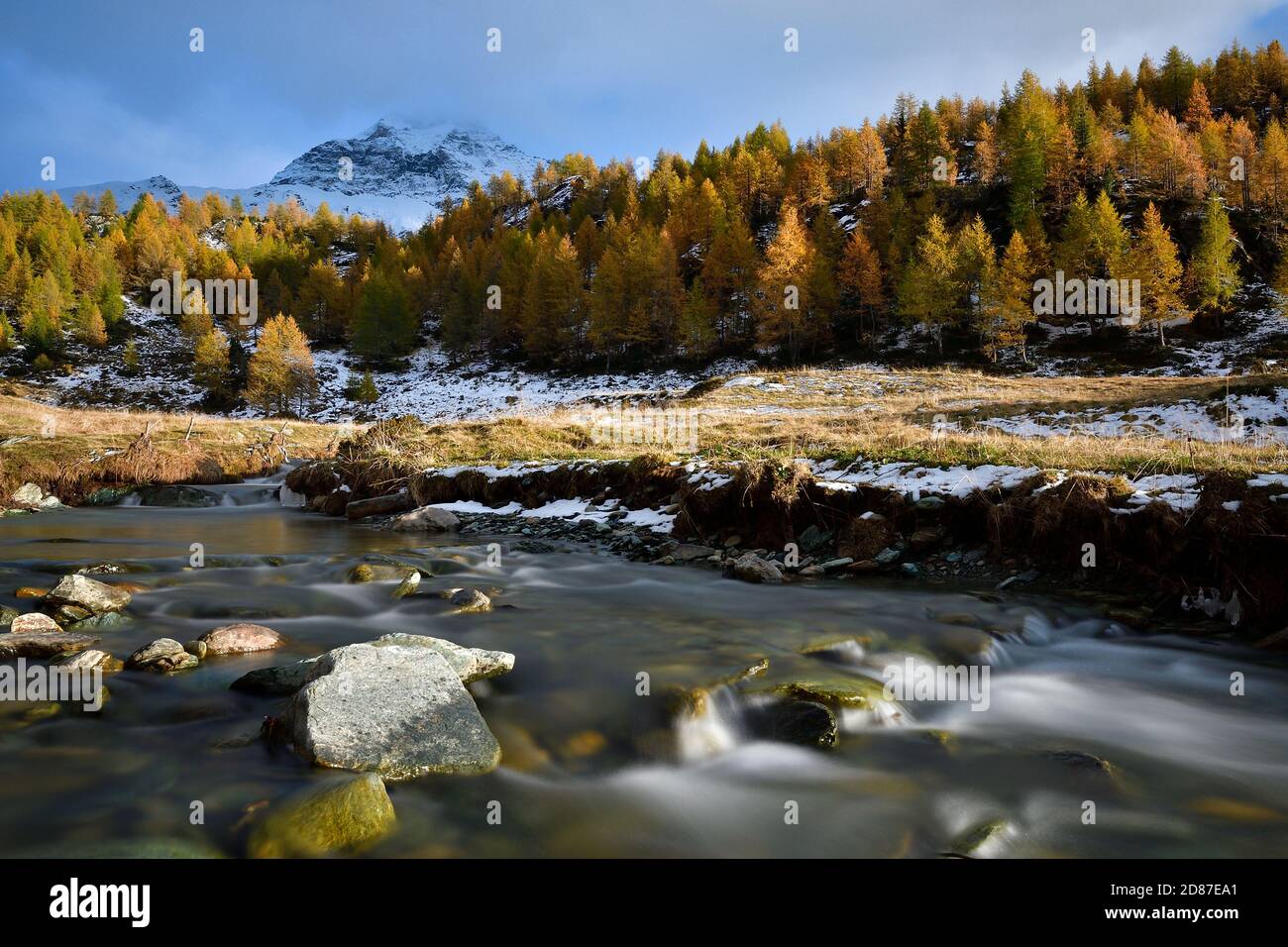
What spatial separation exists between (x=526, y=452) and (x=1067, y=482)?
42.1ft

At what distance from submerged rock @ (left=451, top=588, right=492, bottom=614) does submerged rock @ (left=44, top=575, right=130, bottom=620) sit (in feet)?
10.9

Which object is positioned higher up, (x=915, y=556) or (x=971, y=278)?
(x=971, y=278)

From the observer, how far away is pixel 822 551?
877 cm

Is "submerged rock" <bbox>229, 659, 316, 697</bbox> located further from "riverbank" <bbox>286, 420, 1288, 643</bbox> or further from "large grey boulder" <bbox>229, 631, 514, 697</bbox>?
"riverbank" <bbox>286, 420, 1288, 643</bbox>

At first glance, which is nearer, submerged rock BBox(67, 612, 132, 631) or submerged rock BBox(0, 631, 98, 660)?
submerged rock BBox(0, 631, 98, 660)

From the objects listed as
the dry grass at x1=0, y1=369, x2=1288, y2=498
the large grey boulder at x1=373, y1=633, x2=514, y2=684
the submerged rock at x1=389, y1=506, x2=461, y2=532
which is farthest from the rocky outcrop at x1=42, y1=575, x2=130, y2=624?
the dry grass at x1=0, y1=369, x2=1288, y2=498

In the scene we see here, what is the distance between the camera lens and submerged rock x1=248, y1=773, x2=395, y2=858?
288cm

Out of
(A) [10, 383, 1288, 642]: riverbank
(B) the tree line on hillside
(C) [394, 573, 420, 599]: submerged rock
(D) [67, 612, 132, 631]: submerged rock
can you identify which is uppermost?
(B) the tree line on hillside

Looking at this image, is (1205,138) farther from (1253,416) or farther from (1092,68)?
(1253,416)

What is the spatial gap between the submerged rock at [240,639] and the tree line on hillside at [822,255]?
48.1 m

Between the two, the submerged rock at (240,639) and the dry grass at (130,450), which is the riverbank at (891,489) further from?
the submerged rock at (240,639)

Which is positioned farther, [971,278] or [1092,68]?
[1092,68]

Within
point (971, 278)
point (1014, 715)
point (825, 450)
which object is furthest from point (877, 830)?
point (971, 278)

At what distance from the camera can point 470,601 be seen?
7.02 meters
